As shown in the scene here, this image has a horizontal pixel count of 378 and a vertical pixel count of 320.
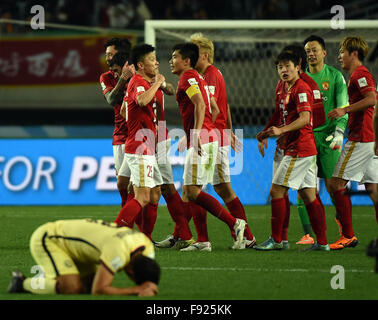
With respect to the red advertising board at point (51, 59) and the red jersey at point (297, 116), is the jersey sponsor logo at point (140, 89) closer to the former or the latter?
the red jersey at point (297, 116)

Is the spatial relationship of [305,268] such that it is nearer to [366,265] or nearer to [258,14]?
[366,265]

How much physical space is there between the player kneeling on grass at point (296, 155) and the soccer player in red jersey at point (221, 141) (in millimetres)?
479

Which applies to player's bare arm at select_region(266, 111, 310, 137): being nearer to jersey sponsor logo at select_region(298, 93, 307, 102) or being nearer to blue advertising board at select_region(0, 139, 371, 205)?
jersey sponsor logo at select_region(298, 93, 307, 102)

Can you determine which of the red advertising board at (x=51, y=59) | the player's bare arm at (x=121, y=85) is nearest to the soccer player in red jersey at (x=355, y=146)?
the player's bare arm at (x=121, y=85)

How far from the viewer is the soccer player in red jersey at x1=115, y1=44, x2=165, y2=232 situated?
24.0ft

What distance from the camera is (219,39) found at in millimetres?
13477

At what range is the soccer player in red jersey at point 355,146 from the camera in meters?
7.77

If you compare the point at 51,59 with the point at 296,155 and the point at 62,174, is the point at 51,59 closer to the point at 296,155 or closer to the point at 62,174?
the point at 62,174

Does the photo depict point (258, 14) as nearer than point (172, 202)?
No

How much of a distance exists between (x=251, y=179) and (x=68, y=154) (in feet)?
9.62

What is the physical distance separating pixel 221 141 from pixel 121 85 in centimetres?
109

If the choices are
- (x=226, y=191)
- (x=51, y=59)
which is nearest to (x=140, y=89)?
(x=226, y=191)

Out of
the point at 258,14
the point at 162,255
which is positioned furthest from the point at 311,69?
the point at 258,14

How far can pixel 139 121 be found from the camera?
751 centimetres
